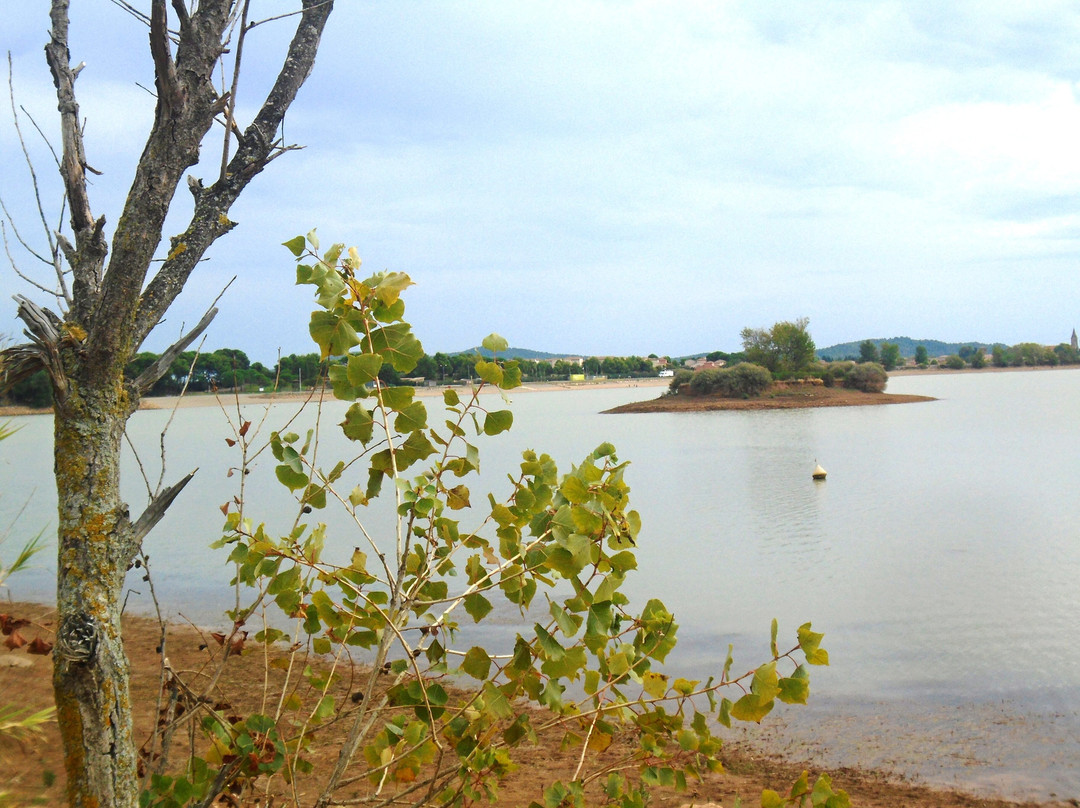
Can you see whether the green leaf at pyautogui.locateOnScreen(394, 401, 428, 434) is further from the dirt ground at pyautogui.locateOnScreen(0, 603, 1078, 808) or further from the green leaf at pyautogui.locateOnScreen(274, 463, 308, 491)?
the dirt ground at pyautogui.locateOnScreen(0, 603, 1078, 808)

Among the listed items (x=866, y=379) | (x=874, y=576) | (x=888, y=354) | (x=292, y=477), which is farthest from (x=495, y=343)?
(x=888, y=354)

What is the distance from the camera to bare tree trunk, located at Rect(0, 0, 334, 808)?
1.84m

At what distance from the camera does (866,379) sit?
65.1 metres

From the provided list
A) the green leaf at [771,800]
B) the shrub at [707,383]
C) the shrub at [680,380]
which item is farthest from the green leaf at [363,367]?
the shrub at [680,380]

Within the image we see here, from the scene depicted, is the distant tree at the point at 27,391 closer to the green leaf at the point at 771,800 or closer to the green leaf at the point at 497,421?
the green leaf at the point at 497,421

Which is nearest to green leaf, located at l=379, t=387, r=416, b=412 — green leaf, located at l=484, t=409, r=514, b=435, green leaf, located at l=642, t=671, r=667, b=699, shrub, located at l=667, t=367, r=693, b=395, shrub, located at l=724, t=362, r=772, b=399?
green leaf, located at l=484, t=409, r=514, b=435

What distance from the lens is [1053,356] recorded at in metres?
133

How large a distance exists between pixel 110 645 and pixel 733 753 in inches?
180

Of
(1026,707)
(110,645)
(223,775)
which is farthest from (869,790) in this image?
(110,645)

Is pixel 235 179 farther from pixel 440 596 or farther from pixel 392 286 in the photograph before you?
pixel 440 596

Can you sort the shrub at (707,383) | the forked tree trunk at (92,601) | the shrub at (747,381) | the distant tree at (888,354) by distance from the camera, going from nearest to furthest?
1. the forked tree trunk at (92,601)
2. the shrub at (747,381)
3. the shrub at (707,383)
4. the distant tree at (888,354)

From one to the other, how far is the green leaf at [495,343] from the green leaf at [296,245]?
1.78 ft

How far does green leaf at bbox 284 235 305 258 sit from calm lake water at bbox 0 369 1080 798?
65.6 inches

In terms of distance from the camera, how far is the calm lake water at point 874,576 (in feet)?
19.4
